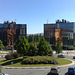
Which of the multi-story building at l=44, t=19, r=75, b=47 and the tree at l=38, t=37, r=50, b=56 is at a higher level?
the multi-story building at l=44, t=19, r=75, b=47

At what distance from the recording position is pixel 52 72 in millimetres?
20625

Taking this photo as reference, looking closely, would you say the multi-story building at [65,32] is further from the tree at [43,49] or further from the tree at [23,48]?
the tree at [23,48]

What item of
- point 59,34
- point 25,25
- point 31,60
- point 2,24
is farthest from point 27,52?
point 2,24

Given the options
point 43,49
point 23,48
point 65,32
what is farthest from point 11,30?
point 43,49

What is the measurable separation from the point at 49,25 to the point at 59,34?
10.3m

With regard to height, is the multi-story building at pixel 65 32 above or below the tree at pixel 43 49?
above

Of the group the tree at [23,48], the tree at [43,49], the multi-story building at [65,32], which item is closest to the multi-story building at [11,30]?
the multi-story building at [65,32]

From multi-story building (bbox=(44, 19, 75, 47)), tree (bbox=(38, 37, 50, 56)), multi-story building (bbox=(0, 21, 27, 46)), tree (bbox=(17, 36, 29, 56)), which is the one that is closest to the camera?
tree (bbox=(17, 36, 29, 56))

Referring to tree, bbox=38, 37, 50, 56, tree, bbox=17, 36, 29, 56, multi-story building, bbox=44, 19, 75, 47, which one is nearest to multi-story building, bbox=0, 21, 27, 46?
multi-story building, bbox=44, 19, 75, 47

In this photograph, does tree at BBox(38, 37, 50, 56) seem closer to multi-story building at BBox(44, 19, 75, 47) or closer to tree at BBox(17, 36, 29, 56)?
tree at BBox(17, 36, 29, 56)

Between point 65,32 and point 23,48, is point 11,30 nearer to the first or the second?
point 65,32

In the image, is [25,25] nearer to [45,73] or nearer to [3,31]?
[3,31]

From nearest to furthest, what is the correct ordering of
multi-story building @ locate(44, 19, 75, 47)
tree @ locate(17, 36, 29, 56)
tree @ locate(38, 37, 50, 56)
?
tree @ locate(17, 36, 29, 56), tree @ locate(38, 37, 50, 56), multi-story building @ locate(44, 19, 75, 47)

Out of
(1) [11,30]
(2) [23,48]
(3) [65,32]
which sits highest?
(1) [11,30]
